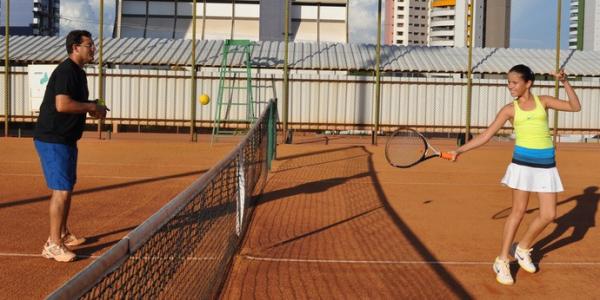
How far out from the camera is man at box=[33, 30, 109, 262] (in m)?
5.93

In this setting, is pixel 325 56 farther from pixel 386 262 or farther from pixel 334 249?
pixel 386 262

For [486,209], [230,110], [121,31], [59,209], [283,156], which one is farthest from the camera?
[121,31]

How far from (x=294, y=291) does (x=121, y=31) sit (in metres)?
45.2

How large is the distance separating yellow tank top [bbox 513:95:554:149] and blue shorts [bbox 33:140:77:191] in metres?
3.49

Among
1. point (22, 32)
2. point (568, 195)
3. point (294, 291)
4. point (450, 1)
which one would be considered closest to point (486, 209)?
point (568, 195)

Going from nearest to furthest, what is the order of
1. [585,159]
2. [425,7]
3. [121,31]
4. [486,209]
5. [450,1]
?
[486,209] → [585,159] → [121,31] → [450,1] → [425,7]

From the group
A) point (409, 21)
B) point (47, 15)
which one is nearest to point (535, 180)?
point (47, 15)

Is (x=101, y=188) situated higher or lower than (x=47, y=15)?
lower

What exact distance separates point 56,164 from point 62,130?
0.27m

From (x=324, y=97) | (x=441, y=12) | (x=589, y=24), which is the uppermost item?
(x=441, y=12)

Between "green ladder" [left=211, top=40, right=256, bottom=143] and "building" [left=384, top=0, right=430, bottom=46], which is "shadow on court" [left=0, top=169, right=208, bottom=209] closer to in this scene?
"green ladder" [left=211, top=40, right=256, bottom=143]

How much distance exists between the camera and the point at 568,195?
36.9ft

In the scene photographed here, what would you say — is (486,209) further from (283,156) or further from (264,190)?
(283,156)

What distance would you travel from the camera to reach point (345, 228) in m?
8.12
